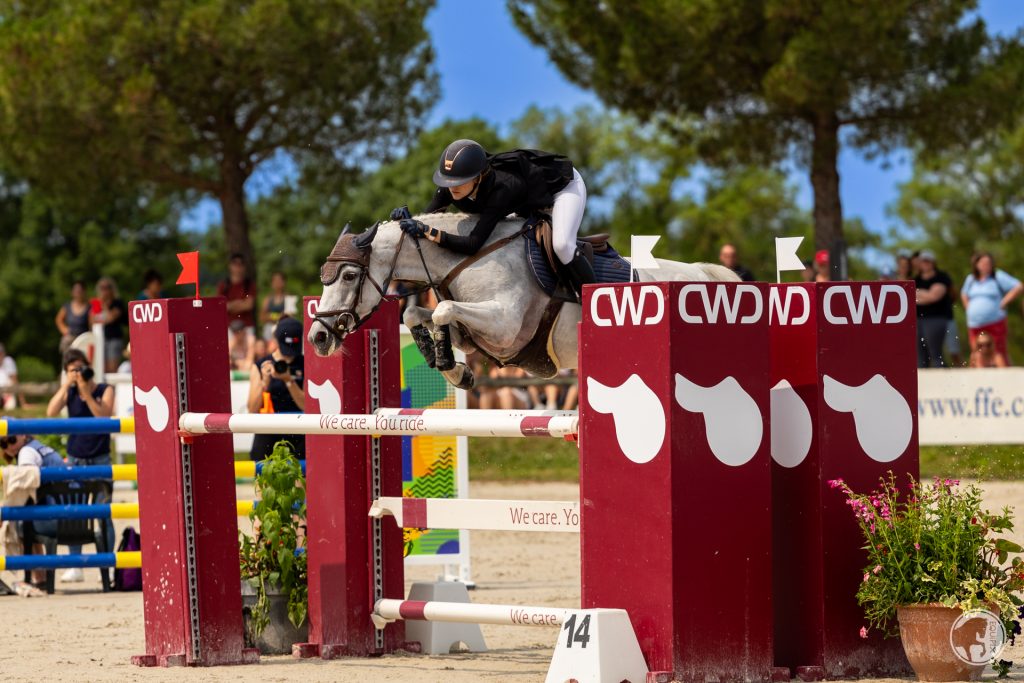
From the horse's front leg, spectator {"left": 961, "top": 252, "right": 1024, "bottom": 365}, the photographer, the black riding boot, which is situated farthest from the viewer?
spectator {"left": 961, "top": 252, "right": 1024, "bottom": 365}

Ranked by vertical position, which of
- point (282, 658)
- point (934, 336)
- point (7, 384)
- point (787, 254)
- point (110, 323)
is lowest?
point (282, 658)

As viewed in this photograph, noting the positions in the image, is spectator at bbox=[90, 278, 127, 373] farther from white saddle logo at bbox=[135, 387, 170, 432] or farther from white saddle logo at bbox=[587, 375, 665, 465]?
white saddle logo at bbox=[587, 375, 665, 465]

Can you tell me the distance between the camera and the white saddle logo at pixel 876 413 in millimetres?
4941

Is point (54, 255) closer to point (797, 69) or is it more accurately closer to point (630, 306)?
point (797, 69)

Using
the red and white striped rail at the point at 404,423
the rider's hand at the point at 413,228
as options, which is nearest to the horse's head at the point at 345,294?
the rider's hand at the point at 413,228

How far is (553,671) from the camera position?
469 cm

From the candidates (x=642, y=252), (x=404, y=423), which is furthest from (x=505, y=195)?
(x=404, y=423)

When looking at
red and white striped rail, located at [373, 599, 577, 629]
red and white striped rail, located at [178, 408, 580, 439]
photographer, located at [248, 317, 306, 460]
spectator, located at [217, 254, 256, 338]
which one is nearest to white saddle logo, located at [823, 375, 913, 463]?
red and white striped rail, located at [178, 408, 580, 439]

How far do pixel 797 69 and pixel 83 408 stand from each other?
971 cm

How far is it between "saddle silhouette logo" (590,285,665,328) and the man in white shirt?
13.7m

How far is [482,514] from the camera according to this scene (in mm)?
5379

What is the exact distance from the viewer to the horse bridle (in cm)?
576

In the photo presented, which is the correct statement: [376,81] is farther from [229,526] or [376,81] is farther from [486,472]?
[229,526]

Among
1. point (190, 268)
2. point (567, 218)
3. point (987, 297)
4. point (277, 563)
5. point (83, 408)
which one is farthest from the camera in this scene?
point (987, 297)
